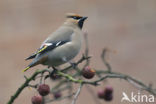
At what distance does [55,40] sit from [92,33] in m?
1.62

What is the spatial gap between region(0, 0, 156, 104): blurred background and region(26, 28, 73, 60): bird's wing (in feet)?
4.52

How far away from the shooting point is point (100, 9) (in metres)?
3.31

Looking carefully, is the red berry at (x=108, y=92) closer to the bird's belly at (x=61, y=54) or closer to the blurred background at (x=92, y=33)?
the bird's belly at (x=61, y=54)

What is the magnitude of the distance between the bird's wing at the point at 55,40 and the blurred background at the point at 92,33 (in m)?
1.38

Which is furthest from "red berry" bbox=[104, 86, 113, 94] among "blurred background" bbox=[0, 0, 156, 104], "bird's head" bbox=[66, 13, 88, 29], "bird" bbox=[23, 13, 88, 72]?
"blurred background" bbox=[0, 0, 156, 104]

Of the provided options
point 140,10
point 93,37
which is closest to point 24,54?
point 93,37

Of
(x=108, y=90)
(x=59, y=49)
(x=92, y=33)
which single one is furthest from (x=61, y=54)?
(x=92, y=33)

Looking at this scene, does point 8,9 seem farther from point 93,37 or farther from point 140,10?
point 140,10

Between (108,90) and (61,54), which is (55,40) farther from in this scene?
(108,90)

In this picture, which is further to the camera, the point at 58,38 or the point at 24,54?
the point at 24,54

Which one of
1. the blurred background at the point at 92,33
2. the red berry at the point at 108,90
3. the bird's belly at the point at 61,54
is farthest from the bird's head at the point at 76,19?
the blurred background at the point at 92,33

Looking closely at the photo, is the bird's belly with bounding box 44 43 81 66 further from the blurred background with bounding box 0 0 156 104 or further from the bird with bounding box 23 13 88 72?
the blurred background with bounding box 0 0 156 104

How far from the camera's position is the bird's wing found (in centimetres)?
161

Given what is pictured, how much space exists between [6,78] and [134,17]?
55.1 inches
